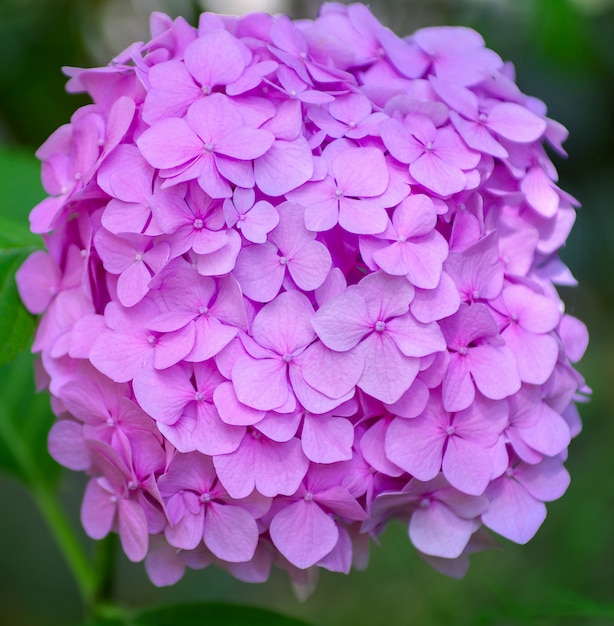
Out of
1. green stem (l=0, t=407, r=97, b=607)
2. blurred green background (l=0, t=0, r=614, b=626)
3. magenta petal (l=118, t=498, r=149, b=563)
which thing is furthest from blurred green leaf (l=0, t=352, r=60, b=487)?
magenta petal (l=118, t=498, r=149, b=563)

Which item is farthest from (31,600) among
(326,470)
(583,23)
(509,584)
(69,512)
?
(583,23)

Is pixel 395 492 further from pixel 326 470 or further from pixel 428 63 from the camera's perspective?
pixel 428 63

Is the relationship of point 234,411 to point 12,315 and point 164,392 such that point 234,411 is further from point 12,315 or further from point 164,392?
point 12,315

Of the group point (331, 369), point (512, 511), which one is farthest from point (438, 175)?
point (512, 511)

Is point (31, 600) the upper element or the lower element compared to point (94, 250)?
lower

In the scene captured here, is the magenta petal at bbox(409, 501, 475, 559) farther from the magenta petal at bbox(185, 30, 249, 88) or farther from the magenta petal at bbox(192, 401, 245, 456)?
the magenta petal at bbox(185, 30, 249, 88)

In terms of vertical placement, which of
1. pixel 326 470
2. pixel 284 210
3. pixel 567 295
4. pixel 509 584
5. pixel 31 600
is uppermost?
pixel 284 210
